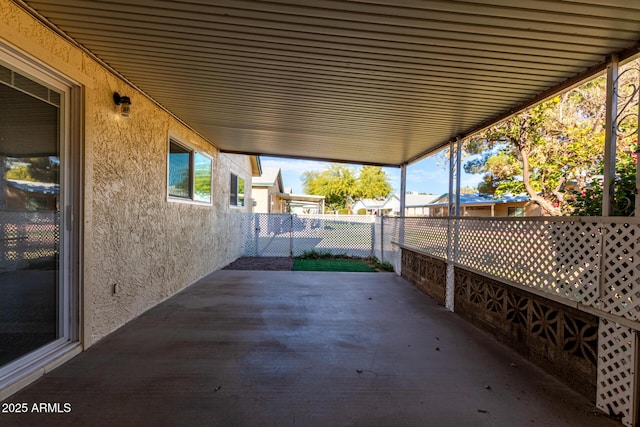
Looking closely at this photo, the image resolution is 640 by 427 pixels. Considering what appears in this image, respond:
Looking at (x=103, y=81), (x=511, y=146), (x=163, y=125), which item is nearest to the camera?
(x=103, y=81)

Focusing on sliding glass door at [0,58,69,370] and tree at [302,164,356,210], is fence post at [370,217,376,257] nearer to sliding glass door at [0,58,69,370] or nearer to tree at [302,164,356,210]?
sliding glass door at [0,58,69,370]

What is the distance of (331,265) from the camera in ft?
28.2

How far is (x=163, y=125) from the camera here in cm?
476

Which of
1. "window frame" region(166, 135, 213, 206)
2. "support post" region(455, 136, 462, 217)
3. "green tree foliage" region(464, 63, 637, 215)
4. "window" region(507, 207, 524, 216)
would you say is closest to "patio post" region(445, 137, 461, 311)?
"support post" region(455, 136, 462, 217)

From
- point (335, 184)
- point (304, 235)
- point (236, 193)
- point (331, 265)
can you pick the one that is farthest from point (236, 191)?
point (335, 184)

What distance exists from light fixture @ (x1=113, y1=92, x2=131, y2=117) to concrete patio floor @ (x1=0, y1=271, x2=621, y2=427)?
2.52m

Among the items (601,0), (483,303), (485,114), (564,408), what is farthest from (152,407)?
(485,114)

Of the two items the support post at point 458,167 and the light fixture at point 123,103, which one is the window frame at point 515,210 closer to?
the support post at point 458,167

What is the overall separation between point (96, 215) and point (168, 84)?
1.72m

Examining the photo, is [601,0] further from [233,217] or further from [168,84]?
[233,217]

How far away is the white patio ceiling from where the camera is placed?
7.46 ft

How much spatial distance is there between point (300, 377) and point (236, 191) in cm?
Answer: 750

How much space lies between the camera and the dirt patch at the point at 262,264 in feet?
26.3

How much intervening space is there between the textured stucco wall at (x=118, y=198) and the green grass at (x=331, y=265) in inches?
131
